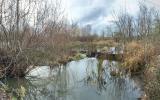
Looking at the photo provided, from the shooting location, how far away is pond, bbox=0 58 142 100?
39.3 feet

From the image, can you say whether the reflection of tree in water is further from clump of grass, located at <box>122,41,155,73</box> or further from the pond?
clump of grass, located at <box>122,41,155,73</box>

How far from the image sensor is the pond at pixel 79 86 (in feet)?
39.3

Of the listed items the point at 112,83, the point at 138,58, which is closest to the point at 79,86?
the point at 112,83

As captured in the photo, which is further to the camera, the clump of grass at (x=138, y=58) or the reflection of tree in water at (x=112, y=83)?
the clump of grass at (x=138, y=58)

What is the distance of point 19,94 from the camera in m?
11.1

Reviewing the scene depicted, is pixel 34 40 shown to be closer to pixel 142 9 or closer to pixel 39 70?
pixel 39 70

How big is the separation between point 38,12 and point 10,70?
3236 mm

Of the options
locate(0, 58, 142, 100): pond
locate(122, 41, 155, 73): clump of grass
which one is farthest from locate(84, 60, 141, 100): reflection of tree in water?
locate(122, 41, 155, 73): clump of grass

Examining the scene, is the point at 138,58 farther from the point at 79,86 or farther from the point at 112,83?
the point at 79,86

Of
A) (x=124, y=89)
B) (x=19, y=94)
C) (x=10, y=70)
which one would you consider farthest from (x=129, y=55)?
(x=19, y=94)

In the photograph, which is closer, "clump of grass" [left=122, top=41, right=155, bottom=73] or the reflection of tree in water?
the reflection of tree in water

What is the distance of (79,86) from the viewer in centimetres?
1383

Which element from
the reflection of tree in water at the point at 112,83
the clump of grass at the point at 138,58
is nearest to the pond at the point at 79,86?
the reflection of tree in water at the point at 112,83

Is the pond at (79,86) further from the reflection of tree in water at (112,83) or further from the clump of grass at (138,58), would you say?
the clump of grass at (138,58)
